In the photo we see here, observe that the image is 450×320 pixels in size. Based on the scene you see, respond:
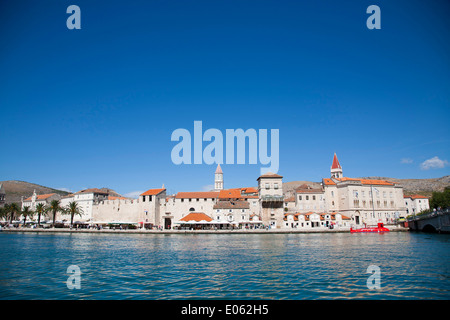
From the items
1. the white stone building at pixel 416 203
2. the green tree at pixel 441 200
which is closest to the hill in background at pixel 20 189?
the white stone building at pixel 416 203

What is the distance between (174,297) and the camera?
10680 mm

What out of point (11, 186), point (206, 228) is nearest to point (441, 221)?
point (206, 228)

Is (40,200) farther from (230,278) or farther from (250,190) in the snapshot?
(230,278)

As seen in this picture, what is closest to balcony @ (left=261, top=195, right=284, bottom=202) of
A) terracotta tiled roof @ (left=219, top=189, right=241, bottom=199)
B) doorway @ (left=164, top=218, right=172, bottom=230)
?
terracotta tiled roof @ (left=219, top=189, right=241, bottom=199)

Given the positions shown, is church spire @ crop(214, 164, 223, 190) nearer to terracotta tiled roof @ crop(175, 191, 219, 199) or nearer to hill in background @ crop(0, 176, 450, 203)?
hill in background @ crop(0, 176, 450, 203)

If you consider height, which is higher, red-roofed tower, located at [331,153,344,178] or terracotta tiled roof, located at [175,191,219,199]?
red-roofed tower, located at [331,153,344,178]

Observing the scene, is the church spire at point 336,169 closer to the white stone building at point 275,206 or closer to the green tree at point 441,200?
the white stone building at point 275,206

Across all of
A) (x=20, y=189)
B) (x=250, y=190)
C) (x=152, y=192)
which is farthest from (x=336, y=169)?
A: (x=20, y=189)

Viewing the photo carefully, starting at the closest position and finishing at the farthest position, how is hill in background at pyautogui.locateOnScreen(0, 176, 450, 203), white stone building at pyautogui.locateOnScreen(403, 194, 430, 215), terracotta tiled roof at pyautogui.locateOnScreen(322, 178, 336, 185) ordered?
terracotta tiled roof at pyautogui.locateOnScreen(322, 178, 336, 185) < white stone building at pyautogui.locateOnScreen(403, 194, 430, 215) < hill in background at pyautogui.locateOnScreen(0, 176, 450, 203)

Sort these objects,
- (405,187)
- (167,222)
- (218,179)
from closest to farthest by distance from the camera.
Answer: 1. (167,222)
2. (218,179)
3. (405,187)

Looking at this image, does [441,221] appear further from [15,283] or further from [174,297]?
[15,283]

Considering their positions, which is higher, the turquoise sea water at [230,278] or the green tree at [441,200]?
the green tree at [441,200]
